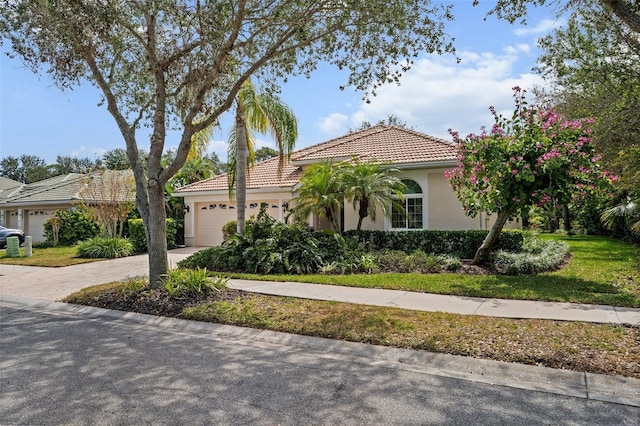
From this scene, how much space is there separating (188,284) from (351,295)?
3.18 metres

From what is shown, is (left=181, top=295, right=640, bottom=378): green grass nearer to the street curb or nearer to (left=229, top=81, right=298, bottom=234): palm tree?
the street curb

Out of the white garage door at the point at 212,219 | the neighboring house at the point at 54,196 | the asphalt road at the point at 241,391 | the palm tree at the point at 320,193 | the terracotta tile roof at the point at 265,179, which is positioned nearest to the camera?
the asphalt road at the point at 241,391

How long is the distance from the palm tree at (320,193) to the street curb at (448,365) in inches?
291

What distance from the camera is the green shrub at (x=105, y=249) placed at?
17.1 m

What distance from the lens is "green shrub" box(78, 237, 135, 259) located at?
17.1 meters

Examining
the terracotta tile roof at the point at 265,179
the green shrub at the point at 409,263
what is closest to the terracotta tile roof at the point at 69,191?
the terracotta tile roof at the point at 265,179

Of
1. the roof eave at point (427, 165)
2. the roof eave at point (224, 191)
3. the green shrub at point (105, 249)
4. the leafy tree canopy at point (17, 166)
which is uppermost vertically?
the leafy tree canopy at point (17, 166)

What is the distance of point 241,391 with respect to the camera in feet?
14.3

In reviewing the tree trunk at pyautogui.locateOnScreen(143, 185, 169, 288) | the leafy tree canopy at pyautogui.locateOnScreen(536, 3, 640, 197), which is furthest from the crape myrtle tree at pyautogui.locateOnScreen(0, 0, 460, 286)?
the leafy tree canopy at pyautogui.locateOnScreen(536, 3, 640, 197)

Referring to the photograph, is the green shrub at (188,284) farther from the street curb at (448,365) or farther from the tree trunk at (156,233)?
the street curb at (448,365)

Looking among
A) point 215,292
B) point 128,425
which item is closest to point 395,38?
point 215,292

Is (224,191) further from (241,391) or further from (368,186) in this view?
(241,391)

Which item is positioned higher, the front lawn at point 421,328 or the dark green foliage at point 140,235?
the dark green foliage at point 140,235

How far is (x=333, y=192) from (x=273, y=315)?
7.28 metres
